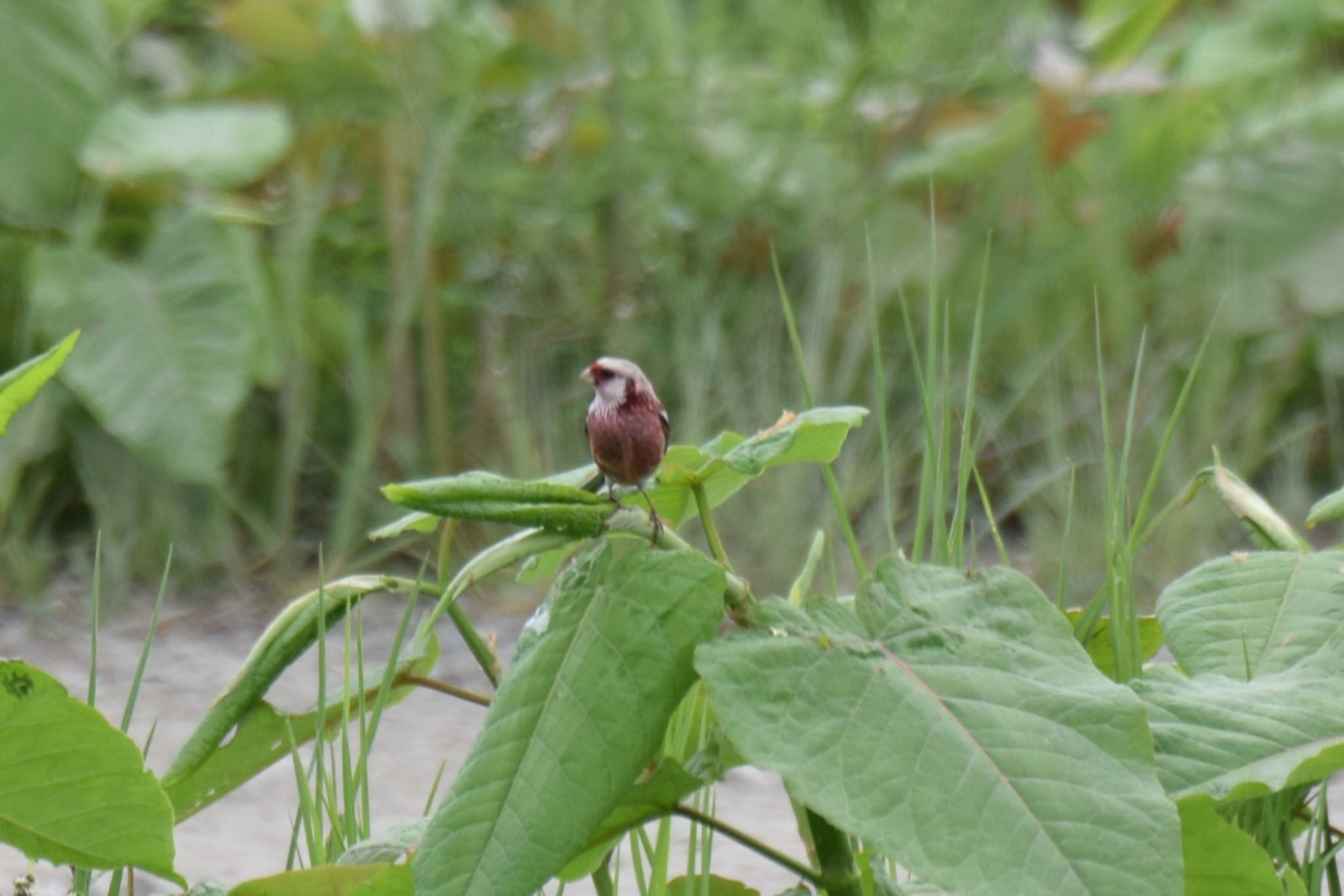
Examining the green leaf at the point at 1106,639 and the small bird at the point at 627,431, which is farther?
the green leaf at the point at 1106,639

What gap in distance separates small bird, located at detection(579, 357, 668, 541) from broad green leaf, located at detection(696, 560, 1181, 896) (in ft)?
0.25

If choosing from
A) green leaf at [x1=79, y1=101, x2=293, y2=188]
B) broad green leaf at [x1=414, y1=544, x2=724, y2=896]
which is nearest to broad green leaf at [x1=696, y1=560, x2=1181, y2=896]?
broad green leaf at [x1=414, y1=544, x2=724, y2=896]

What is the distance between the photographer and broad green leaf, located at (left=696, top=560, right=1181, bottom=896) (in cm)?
54

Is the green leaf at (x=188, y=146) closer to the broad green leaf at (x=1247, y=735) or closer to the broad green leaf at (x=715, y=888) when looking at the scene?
the broad green leaf at (x=715, y=888)

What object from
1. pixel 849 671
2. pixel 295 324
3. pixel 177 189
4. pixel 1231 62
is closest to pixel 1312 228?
pixel 1231 62

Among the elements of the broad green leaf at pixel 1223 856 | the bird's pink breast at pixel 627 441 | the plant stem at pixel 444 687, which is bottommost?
the broad green leaf at pixel 1223 856

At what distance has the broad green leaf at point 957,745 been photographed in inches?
21.3

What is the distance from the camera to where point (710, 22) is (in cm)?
314

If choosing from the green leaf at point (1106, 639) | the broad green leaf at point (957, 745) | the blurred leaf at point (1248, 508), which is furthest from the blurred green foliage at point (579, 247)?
the broad green leaf at point (957, 745)

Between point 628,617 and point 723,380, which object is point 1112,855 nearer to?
point 628,617

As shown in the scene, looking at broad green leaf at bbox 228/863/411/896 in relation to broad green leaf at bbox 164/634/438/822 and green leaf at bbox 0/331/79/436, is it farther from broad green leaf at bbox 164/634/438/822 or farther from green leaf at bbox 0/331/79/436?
green leaf at bbox 0/331/79/436

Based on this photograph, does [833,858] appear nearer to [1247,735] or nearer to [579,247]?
[1247,735]

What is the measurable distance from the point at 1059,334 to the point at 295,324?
1.30m

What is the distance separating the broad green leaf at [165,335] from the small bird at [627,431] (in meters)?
1.79
